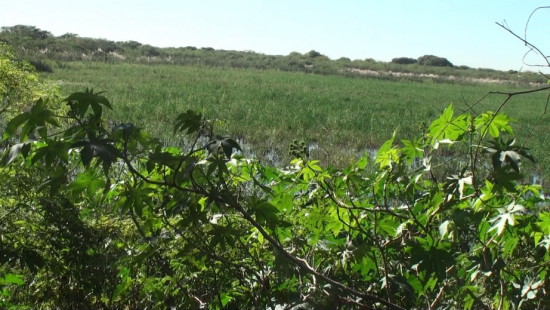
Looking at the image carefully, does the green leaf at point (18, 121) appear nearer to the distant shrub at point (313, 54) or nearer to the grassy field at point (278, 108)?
the grassy field at point (278, 108)

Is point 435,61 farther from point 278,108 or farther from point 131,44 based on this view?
point 278,108

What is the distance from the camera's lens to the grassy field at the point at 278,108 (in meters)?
12.2

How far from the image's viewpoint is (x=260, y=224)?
1.63 metres

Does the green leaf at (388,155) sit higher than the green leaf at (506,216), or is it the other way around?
the green leaf at (388,155)

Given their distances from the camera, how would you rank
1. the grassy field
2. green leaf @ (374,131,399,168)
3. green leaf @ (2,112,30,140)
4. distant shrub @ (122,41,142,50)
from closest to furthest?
green leaf @ (2,112,30,140)
green leaf @ (374,131,399,168)
the grassy field
distant shrub @ (122,41,142,50)

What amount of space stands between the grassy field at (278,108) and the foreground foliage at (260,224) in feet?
15.6

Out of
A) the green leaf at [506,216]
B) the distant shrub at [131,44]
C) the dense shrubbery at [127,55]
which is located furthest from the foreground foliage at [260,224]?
the distant shrub at [131,44]

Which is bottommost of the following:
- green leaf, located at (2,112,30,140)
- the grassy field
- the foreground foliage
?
the grassy field

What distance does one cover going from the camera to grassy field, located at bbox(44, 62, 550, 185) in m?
12.2

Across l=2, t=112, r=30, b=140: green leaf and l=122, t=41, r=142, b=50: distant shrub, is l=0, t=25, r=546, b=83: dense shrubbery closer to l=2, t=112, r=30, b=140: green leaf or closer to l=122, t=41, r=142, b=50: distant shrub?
l=122, t=41, r=142, b=50: distant shrub

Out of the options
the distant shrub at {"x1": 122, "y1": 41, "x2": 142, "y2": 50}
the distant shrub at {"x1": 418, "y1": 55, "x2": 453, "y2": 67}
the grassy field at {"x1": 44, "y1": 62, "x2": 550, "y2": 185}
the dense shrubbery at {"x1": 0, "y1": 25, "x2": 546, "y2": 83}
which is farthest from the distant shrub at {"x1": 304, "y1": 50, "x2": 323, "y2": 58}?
the grassy field at {"x1": 44, "y1": 62, "x2": 550, "y2": 185}

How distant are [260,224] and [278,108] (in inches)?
588

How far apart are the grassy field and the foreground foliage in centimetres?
474

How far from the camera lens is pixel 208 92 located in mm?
19641
